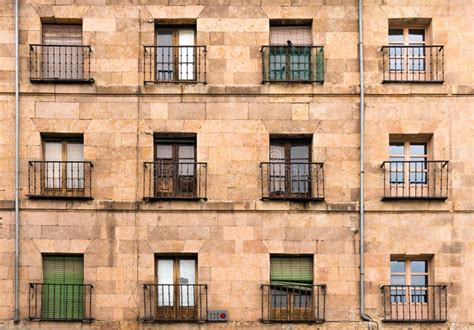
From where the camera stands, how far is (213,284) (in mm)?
22359

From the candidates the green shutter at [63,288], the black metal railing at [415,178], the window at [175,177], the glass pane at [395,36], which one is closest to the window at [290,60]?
the glass pane at [395,36]

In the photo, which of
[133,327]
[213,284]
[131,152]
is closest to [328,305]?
[213,284]

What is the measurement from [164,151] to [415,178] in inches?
272

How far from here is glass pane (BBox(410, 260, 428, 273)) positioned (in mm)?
22734

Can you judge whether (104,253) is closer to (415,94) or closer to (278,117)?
(278,117)

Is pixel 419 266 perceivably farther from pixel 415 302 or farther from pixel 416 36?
pixel 416 36

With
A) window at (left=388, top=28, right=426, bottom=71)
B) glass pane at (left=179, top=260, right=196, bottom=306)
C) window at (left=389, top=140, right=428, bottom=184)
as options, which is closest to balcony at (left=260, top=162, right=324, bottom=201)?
window at (left=389, top=140, right=428, bottom=184)

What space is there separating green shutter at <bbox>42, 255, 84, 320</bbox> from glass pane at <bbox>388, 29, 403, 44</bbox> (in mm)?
10523

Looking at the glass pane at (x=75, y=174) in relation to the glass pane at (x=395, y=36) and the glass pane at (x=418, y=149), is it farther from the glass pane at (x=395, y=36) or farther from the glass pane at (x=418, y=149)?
the glass pane at (x=395, y=36)

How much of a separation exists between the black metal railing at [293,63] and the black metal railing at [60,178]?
558 centimetres

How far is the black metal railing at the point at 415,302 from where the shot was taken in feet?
72.9

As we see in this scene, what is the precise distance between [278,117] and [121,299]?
21.2 feet

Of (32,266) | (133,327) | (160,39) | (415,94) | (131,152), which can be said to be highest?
(160,39)

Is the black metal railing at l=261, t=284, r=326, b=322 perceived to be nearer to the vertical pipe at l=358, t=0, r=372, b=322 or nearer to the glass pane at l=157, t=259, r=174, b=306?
the vertical pipe at l=358, t=0, r=372, b=322
